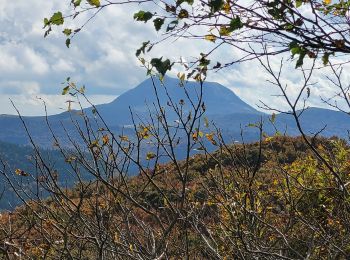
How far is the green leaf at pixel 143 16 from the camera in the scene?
5.91ft

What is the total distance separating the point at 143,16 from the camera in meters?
1.81

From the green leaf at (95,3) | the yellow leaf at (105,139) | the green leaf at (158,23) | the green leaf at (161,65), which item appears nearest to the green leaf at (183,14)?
the green leaf at (158,23)

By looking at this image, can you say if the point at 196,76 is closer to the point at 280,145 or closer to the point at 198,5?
the point at 198,5

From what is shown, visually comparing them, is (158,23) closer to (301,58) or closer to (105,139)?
(301,58)

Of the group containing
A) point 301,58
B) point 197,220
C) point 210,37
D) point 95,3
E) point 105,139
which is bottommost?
point 197,220

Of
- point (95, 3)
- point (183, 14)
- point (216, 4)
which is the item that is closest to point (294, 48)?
point (216, 4)

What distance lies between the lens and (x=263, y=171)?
17.1 metres

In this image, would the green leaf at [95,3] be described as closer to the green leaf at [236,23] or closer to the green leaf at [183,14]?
the green leaf at [183,14]

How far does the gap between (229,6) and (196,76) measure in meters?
0.44

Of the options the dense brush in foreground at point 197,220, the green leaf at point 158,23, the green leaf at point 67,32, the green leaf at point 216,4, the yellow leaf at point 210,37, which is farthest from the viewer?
the dense brush in foreground at point 197,220

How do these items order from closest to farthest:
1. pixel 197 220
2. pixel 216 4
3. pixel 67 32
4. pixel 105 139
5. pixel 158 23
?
pixel 216 4 → pixel 158 23 → pixel 67 32 → pixel 197 220 → pixel 105 139

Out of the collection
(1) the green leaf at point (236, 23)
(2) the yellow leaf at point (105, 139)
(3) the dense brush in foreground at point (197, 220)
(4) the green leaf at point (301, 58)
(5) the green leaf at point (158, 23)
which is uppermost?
(5) the green leaf at point (158, 23)

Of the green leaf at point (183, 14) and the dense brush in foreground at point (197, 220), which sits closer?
the green leaf at point (183, 14)

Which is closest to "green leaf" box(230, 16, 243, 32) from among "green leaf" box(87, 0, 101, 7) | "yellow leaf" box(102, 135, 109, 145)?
"green leaf" box(87, 0, 101, 7)
